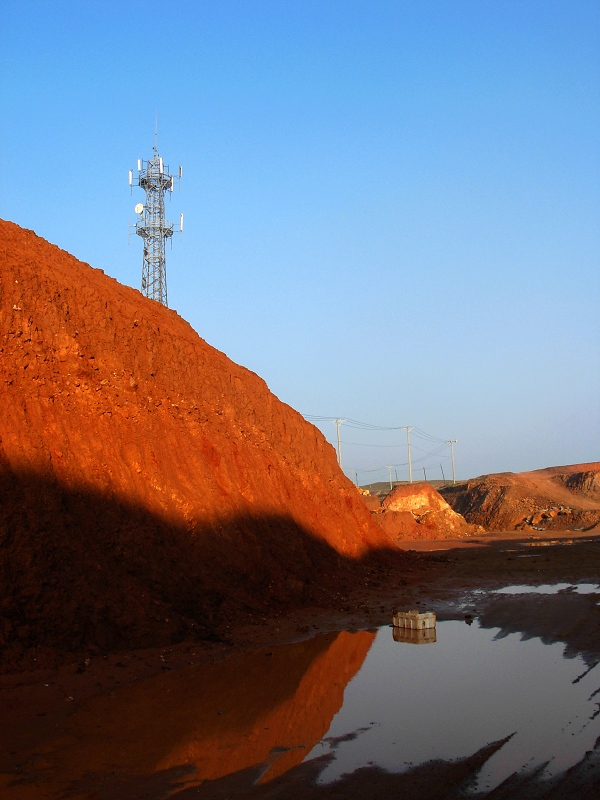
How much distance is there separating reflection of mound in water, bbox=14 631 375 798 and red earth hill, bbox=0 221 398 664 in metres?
1.76

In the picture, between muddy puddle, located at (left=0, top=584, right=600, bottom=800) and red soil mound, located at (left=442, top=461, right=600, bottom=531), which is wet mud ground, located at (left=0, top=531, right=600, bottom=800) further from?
red soil mound, located at (left=442, top=461, right=600, bottom=531)

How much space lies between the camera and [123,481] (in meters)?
14.9

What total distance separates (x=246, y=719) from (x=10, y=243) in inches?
496

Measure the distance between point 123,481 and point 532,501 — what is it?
→ 56705mm

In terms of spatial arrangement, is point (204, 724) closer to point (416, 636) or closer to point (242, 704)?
point (242, 704)

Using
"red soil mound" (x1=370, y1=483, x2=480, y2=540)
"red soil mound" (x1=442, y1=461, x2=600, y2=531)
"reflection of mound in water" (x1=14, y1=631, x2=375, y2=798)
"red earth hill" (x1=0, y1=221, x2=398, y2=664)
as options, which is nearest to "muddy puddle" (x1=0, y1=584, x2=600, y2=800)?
"reflection of mound in water" (x1=14, y1=631, x2=375, y2=798)

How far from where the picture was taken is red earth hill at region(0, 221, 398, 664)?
461 inches

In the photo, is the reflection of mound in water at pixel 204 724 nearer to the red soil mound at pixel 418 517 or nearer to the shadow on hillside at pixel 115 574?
the shadow on hillside at pixel 115 574

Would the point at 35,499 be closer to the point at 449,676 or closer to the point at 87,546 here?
the point at 87,546

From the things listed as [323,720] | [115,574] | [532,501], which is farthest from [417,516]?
[323,720]

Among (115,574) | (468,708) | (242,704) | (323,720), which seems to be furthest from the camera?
(115,574)

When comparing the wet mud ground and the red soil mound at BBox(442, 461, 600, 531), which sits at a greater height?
the red soil mound at BBox(442, 461, 600, 531)

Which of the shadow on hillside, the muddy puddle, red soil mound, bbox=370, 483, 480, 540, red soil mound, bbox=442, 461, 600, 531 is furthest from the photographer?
red soil mound, bbox=442, 461, 600, 531

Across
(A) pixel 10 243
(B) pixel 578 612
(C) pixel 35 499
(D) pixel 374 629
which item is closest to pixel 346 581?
(D) pixel 374 629
